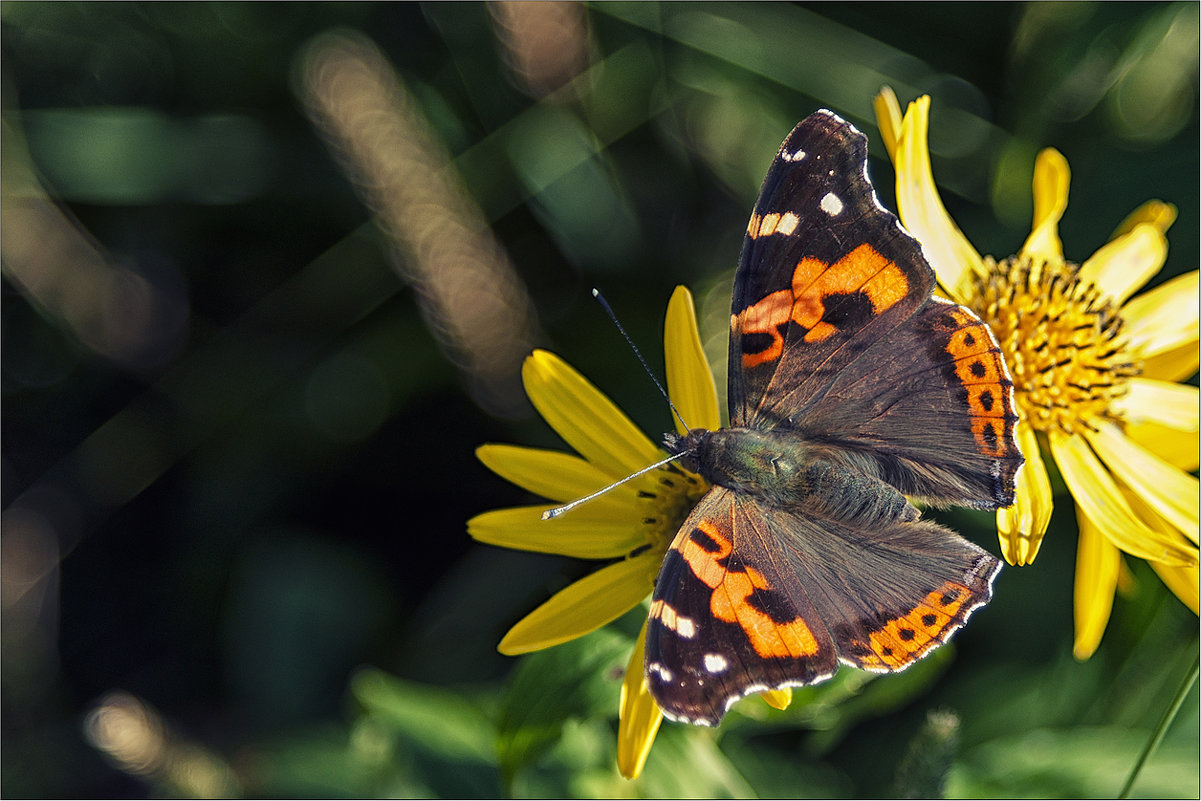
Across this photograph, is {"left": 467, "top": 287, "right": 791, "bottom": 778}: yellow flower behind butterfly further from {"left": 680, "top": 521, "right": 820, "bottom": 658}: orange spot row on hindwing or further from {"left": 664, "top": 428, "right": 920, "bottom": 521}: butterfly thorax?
{"left": 680, "top": 521, "right": 820, "bottom": 658}: orange spot row on hindwing

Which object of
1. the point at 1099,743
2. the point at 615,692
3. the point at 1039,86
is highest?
the point at 1039,86

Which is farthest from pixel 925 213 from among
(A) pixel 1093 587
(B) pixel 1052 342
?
(A) pixel 1093 587

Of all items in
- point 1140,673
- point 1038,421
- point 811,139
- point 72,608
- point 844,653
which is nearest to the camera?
→ point 844,653

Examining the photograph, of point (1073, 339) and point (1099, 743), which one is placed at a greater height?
point (1073, 339)

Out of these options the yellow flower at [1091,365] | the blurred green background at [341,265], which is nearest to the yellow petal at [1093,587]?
the yellow flower at [1091,365]

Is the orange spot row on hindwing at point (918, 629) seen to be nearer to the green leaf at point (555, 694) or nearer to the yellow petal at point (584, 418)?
the green leaf at point (555, 694)

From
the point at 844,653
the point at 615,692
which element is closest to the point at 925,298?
the point at 844,653

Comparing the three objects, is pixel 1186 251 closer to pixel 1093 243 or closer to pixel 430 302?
pixel 1093 243
